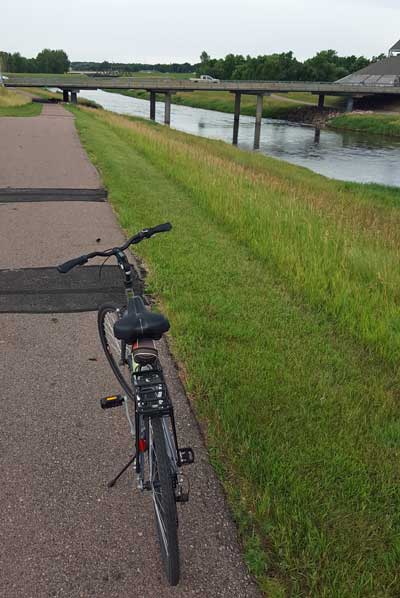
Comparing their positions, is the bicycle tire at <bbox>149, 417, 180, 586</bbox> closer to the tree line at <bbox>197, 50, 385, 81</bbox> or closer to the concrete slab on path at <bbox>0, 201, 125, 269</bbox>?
the concrete slab on path at <bbox>0, 201, 125, 269</bbox>

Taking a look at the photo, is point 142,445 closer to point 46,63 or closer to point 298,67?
point 298,67

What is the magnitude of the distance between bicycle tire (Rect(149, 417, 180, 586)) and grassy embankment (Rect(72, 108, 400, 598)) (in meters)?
0.43

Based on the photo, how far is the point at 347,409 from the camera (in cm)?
378

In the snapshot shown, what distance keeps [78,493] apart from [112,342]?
43.8 inches

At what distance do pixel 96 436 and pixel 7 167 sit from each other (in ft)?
41.3

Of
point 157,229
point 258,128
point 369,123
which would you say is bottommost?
point 258,128

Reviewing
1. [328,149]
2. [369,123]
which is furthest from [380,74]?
[328,149]

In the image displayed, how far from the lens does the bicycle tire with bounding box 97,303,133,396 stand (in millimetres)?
3506

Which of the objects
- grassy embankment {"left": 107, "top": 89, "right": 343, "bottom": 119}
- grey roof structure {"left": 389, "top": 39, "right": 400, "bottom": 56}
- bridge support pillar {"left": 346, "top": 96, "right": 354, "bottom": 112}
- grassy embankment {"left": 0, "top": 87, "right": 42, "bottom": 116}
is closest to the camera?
grassy embankment {"left": 0, "top": 87, "right": 42, "bottom": 116}

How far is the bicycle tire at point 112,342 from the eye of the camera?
3.51m

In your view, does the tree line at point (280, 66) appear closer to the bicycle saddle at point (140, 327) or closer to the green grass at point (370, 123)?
the green grass at point (370, 123)

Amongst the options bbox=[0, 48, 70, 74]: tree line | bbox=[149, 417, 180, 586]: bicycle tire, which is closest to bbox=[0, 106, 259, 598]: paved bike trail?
bbox=[149, 417, 180, 586]: bicycle tire

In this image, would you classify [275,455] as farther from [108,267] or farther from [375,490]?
[108,267]

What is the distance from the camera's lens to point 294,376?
13.7 feet
